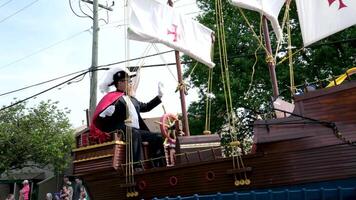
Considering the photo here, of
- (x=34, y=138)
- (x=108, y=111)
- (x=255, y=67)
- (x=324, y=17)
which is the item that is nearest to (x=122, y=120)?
(x=108, y=111)

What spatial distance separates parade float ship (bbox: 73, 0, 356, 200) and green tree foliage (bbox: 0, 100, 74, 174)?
56.3 feet

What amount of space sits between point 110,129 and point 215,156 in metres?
1.87

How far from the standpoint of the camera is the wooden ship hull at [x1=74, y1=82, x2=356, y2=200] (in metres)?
5.75

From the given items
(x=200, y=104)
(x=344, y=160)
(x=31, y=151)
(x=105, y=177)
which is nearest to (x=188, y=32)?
(x=105, y=177)

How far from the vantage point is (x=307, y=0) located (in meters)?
7.23

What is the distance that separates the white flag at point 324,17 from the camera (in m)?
6.94

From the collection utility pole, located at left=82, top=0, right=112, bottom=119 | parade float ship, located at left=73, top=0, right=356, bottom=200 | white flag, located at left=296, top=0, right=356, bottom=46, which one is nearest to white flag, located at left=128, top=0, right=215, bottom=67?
parade float ship, located at left=73, top=0, right=356, bottom=200

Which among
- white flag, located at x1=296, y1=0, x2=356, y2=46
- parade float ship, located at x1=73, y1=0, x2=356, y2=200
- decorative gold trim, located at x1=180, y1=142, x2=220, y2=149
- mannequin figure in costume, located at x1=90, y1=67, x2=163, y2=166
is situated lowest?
parade float ship, located at x1=73, y1=0, x2=356, y2=200

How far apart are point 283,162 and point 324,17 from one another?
235cm

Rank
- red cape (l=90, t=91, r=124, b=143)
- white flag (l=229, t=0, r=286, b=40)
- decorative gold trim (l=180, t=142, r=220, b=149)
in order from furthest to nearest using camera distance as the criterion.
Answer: red cape (l=90, t=91, r=124, b=143), white flag (l=229, t=0, r=286, b=40), decorative gold trim (l=180, t=142, r=220, b=149)

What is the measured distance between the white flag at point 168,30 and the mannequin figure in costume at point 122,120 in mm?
721

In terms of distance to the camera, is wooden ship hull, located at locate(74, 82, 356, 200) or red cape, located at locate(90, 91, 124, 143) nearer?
wooden ship hull, located at locate(74, 82, 356, 200)

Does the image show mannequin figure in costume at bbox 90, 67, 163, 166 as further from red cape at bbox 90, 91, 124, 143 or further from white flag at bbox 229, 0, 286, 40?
white flag at bbox 229, 0, 286, 40

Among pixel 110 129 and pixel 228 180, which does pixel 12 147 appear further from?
pixel 228 180
